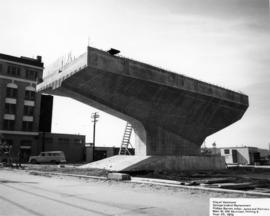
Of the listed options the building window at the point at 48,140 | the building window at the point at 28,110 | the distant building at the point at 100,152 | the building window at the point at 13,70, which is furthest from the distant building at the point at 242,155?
the building window at the point at 13,70

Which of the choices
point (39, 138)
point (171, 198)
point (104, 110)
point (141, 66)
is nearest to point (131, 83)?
point (141, 66)

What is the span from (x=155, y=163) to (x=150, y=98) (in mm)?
7389

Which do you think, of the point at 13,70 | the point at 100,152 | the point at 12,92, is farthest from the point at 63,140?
the point at 13,70

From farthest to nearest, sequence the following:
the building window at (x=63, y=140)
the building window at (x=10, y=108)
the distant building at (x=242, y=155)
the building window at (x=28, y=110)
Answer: the distant building at (x=242, y=155) → the building window at (x=63, y=140) → the building window at (x=28, y=110) → the building window at (x=10, y=108)

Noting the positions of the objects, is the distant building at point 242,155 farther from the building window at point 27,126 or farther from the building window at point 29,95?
the building window at point 29,95

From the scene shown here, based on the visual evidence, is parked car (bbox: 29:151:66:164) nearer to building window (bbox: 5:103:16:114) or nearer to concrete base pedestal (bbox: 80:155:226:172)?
building window (bbox: 5:103:16:114)

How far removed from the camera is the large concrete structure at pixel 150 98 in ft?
84.1

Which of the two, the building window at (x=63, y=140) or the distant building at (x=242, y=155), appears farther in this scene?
the distant building at (x=242, y=155)

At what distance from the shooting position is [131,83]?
28.1m

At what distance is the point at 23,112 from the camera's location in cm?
6125

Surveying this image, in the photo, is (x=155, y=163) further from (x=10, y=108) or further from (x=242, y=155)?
(x=242, y=155)

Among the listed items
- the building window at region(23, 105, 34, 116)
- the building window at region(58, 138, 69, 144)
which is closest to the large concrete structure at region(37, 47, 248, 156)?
the building window at region(23, 105, 34, 116)

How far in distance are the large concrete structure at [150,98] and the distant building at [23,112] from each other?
33.1 metres

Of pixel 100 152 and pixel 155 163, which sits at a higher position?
pixel 100 152
